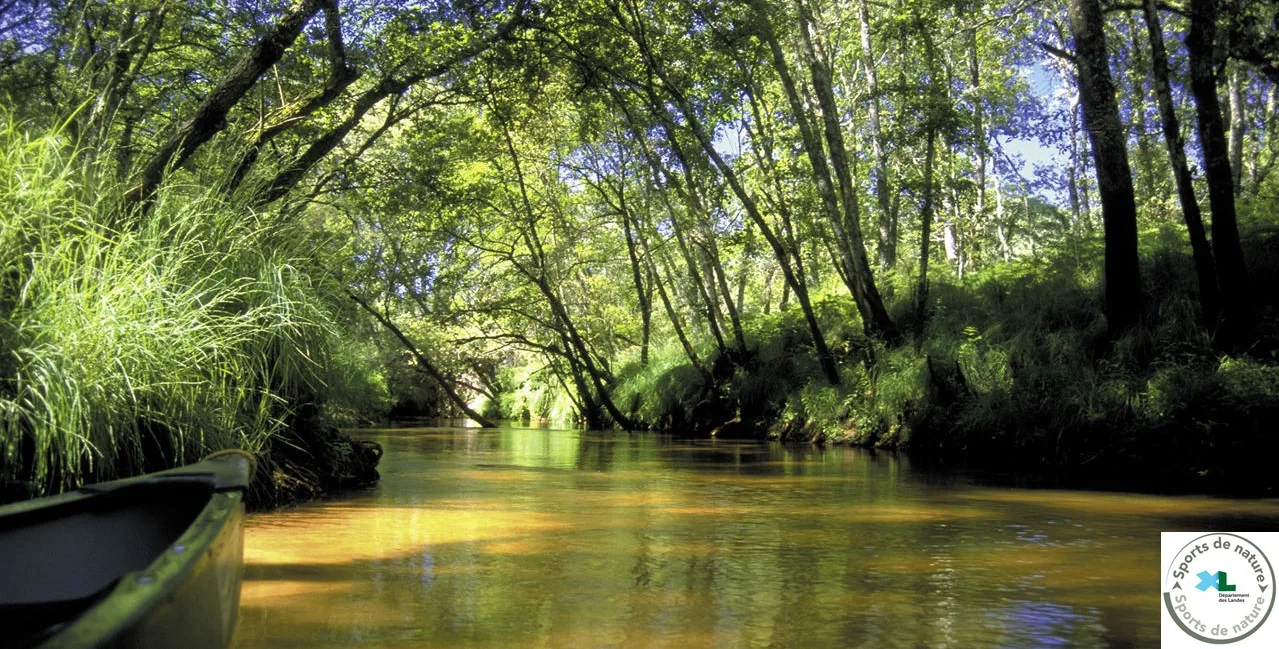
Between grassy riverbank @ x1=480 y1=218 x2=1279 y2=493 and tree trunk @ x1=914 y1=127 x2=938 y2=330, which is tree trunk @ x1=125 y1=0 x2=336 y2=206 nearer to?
grassy riverbank @ x1=480 y1=218 x2=1279 y2=493

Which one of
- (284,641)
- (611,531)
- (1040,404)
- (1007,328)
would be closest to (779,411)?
(1007,328)

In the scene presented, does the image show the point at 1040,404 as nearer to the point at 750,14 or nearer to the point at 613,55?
the point at 750,14

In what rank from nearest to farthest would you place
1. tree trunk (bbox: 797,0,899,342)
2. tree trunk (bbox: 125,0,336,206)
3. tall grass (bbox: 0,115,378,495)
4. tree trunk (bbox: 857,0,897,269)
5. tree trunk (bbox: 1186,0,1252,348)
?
tall grass (bbox: 0,115,378,495) → tree trunk (bbox: 125,0,336,206) → tree trunk (bbox: 1186,0,1252,348) → tree trunk (bbox: 797,0,899,342) → tree trunk (bbox: 857,0,897,269)

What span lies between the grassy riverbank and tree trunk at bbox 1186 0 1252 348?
243 mm

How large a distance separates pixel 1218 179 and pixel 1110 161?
1.03 metres

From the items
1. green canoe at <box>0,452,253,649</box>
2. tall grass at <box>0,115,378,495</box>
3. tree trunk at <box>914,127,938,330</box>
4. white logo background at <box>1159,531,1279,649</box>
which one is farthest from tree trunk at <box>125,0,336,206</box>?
tree trunk at <box>914,127,938,330</box>

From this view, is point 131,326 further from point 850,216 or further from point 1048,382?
point 850,216

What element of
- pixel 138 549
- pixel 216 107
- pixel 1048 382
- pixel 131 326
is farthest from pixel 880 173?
pixel 138 549

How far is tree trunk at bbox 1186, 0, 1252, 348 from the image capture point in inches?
294

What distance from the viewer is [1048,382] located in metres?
8.57

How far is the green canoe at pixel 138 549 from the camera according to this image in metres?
1.53

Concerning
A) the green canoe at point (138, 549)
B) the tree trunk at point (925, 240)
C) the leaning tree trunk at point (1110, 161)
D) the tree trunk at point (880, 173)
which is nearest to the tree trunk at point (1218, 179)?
the leaning tree trunk at point (1110, 161)

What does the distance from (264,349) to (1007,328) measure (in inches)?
322

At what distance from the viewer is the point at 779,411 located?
1399 centimetres
